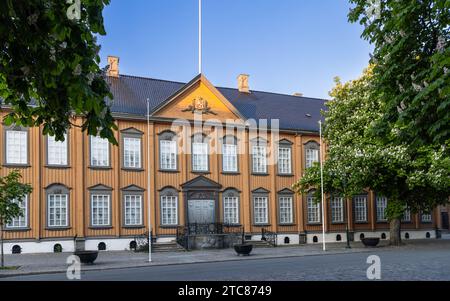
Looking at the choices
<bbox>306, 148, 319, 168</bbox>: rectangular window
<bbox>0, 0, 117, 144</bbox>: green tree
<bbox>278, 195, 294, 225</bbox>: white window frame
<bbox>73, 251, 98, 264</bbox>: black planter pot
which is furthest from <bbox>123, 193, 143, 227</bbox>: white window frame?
<bbox>0, 0, 117, 144</bbox>: green tree

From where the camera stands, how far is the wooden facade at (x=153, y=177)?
33.0 meters

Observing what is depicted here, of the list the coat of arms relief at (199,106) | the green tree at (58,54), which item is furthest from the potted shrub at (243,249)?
the green tree at (58,54)

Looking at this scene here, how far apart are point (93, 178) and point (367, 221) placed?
2392 cm

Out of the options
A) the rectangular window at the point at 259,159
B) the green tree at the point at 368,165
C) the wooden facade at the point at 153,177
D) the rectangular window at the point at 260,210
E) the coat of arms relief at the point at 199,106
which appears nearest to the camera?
the green tree at the point at 368,165

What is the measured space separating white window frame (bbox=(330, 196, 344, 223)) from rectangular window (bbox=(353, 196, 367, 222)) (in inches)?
66.6

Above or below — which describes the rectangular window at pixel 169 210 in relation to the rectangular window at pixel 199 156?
below

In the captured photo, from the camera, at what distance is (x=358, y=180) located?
108 ft

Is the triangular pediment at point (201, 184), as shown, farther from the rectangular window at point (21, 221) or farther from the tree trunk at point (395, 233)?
the tree trunk at point (395, 233)

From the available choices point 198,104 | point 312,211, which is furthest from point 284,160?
point 198,104

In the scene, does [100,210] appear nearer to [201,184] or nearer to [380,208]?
[201,184]

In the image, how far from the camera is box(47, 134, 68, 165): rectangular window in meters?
33.5

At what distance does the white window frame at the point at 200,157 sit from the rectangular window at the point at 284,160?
635 centimetres

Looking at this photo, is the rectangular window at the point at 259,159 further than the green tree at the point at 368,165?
Yes
